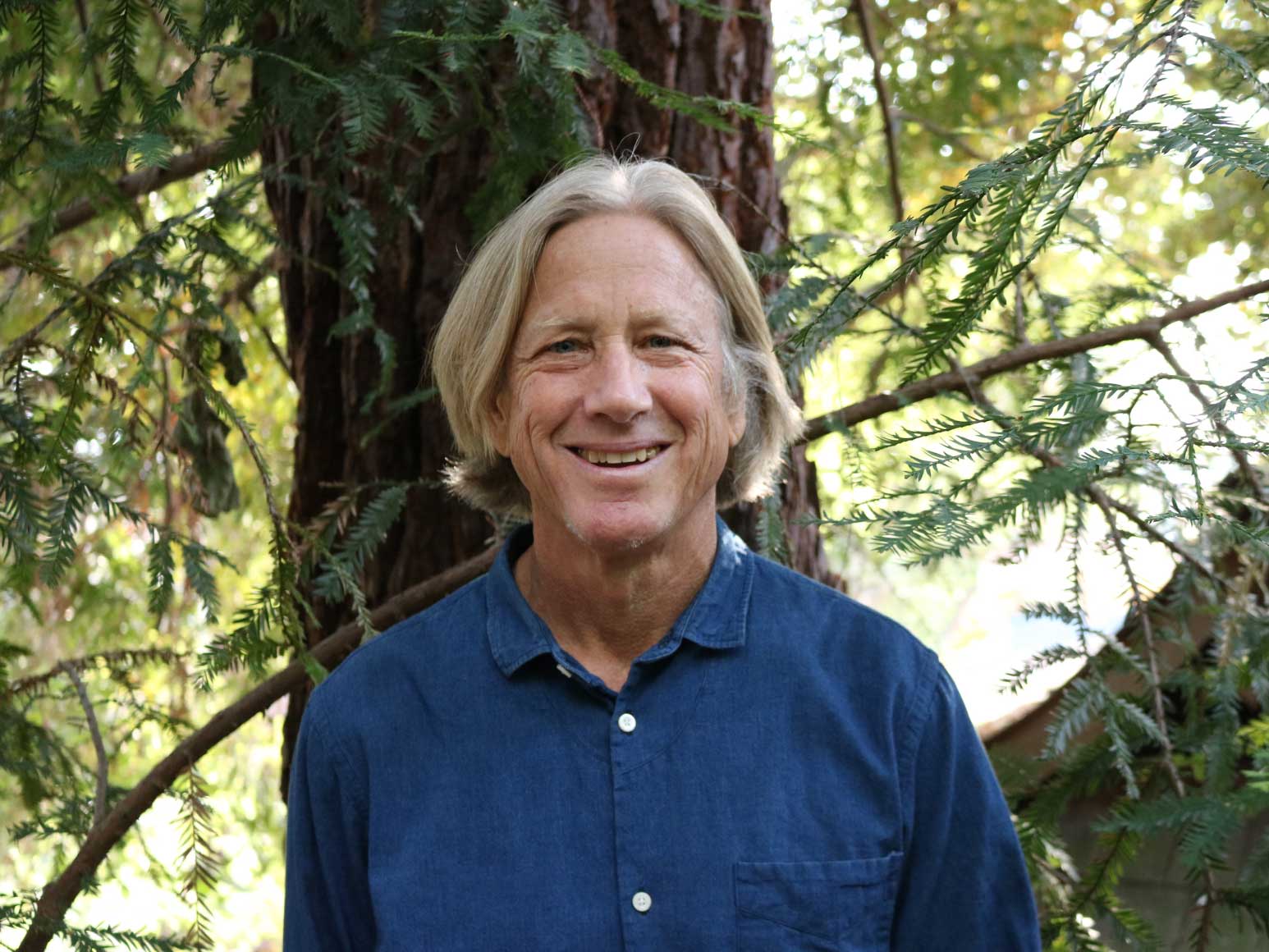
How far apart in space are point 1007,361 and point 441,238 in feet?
3.76

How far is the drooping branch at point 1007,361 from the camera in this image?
6.78ft

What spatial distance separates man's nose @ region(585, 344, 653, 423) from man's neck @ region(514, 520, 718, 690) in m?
0.20

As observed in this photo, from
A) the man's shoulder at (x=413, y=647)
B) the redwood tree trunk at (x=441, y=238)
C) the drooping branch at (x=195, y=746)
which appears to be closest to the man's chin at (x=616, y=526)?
the man's shoulder at (x=413, y=647)

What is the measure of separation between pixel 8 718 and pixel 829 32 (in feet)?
9.94

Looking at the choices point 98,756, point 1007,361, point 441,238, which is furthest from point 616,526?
point 441,238

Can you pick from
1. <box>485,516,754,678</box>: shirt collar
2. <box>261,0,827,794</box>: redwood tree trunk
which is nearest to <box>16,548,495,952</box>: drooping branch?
<box>261,0,827,794</box>: redwood tree trunk

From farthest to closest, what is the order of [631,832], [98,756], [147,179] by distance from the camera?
[147,179] → [98,756] → [631,832]

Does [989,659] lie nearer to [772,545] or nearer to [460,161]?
[772,545]

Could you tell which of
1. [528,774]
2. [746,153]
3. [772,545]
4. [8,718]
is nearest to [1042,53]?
[746,153]

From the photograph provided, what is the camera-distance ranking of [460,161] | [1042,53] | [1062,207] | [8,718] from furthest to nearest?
1. [1042,53]
2. [460,161]
3. [8,718]
4. [1062,207]

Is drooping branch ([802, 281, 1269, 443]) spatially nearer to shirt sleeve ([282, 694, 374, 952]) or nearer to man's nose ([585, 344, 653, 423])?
man's nose ([585, 344, 653, 423])

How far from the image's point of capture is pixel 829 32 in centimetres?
403

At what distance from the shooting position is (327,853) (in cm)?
179

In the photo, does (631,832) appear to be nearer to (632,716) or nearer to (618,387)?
(632,716)
